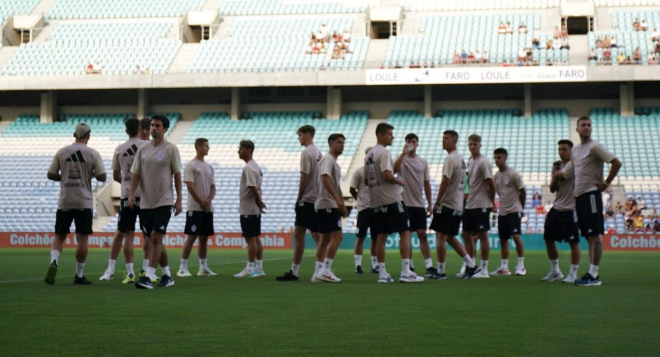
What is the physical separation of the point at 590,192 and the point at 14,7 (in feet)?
160

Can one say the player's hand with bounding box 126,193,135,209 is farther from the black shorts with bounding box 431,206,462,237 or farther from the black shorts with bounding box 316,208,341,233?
the black shorts with bounding box 431,206,462,237

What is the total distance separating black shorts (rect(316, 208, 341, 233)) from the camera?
41.6 ft

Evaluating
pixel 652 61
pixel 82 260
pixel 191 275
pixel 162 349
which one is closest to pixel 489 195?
pixel 191 275

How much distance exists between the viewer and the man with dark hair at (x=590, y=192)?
12.0 m

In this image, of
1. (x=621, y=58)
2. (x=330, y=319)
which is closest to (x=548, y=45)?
(x=621, y=58)

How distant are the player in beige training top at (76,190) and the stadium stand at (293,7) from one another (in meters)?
39.8

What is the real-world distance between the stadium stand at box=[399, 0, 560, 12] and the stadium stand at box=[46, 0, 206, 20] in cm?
1229

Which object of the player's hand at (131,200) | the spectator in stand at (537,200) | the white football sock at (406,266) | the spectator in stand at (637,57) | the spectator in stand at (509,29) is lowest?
the white football sock at (406,266)

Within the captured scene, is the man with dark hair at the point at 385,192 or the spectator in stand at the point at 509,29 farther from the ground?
the spectator in stand at the point at 509,29

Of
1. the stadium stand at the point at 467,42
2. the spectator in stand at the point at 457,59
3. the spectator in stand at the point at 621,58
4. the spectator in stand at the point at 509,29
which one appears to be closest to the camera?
the spectator in stand at the point at 621,58

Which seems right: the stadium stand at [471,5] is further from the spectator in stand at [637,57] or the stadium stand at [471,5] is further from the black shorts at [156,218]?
the black shorts at [156,218]

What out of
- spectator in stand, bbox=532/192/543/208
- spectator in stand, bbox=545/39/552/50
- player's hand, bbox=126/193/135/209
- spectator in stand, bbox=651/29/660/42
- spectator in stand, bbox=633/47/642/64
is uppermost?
spectator in stand, bbox=651/29/660/42

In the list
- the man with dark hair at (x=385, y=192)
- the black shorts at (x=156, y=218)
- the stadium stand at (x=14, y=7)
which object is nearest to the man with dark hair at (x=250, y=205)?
the man with dark hair at (x=385, y=192)

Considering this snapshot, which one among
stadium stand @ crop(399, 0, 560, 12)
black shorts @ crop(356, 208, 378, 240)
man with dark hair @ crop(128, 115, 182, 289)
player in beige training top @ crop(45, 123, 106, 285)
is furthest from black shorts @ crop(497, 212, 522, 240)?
stadium stand @ crop(399, 0, 560, 12)
